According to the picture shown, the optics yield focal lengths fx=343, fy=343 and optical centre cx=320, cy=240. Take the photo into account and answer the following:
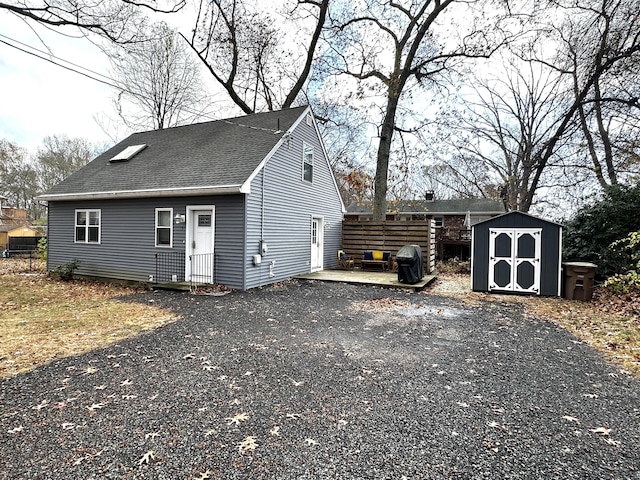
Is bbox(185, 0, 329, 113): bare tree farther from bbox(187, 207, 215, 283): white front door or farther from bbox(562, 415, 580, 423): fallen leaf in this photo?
bbox(562, 415, 580, 423): fallen leaf

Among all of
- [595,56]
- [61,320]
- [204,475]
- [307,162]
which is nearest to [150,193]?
[61,320]

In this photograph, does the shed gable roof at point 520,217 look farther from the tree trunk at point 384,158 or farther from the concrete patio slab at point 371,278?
the tree trunk at point 384,158

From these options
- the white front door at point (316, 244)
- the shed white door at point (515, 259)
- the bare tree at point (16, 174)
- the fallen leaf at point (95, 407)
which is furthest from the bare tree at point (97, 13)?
the bare tree at point (16, 174)

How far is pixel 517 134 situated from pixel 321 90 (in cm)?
1147

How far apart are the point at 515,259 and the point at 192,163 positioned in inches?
389

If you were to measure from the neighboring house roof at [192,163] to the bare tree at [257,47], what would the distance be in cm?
450

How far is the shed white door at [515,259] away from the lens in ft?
29.9

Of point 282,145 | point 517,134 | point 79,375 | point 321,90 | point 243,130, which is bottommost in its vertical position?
point 79,375

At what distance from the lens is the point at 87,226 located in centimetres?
1192

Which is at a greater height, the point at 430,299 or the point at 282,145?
the point at 282,145

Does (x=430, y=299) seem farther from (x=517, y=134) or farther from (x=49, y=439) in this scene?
(x=517, y=134)

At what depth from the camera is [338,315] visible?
6.90 m

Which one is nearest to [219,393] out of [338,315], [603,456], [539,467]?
[539,467]

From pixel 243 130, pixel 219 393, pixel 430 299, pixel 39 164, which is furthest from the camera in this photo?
pixel 39 164
